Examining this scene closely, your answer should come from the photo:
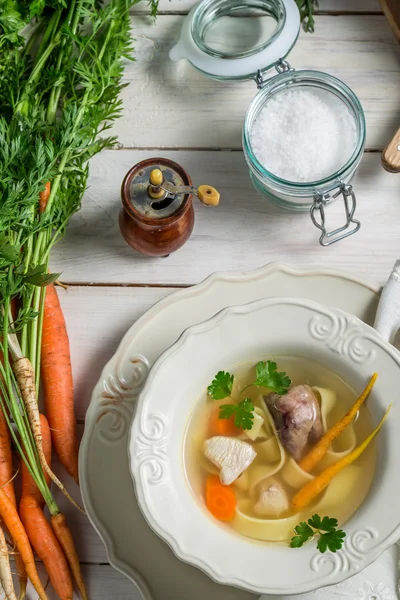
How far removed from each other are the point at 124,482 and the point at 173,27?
1.23 meters

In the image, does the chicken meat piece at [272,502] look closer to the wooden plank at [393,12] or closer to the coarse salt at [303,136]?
the coarse salt at [303,136]

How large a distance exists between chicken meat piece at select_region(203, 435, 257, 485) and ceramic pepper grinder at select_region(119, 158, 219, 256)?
19.7 inches

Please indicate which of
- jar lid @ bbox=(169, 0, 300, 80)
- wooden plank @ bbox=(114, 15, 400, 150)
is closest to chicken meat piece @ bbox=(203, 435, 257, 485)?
wooden plank @ bbox=(114, 15, 400, 150)

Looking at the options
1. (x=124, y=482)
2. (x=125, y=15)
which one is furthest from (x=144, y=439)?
(x=125, y=15)

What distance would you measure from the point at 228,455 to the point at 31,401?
0.49 metres

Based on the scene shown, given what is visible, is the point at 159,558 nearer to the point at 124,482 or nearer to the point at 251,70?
the point at 124,482

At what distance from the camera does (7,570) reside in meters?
1.73

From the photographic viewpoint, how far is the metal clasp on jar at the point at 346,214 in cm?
172

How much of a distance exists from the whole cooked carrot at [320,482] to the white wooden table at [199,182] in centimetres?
51

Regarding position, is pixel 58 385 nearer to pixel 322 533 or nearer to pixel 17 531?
pixel 17 531

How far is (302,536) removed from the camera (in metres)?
1.46

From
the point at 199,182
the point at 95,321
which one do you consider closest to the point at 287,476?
the point at 95,321

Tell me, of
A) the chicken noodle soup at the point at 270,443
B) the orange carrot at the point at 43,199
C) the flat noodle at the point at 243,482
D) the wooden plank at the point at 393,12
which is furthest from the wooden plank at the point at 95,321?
the wooden plank at the point at 393,12

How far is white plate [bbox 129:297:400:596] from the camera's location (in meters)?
1.42
